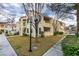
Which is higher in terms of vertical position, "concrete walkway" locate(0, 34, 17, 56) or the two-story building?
the two-story building

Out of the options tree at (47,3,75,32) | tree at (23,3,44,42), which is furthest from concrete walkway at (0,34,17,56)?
tree at (47,3,75,32)

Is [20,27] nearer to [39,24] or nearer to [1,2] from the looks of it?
[39,24]

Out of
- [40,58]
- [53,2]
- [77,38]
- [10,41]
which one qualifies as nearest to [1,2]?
[10,41]

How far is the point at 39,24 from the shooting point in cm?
196

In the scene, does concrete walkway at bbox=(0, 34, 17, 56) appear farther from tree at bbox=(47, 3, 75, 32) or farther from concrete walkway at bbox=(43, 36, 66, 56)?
tree at bbox=(47, 3, 75, 32)

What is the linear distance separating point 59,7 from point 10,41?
59 cm

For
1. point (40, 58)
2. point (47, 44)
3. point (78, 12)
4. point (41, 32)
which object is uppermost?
point (78, 12)

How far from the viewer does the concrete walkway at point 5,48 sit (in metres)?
1.94

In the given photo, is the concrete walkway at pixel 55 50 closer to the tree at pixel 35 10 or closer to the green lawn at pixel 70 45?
the green lawn at pixel 70 45

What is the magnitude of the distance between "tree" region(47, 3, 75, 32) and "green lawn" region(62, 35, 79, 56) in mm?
171

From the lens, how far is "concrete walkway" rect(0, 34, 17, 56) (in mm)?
1939

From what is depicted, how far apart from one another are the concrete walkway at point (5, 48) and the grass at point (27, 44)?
0.04 meters

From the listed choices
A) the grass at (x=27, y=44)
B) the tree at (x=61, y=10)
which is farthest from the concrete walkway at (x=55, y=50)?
the tree at (x=61, y=10)

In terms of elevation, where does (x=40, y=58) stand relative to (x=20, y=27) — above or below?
below
